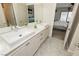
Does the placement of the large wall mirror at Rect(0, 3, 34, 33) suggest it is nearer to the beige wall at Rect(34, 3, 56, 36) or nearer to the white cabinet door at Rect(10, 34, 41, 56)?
the white cabinet door at Rect(10, 34, 41, 56)

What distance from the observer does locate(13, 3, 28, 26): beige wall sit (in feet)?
4.76

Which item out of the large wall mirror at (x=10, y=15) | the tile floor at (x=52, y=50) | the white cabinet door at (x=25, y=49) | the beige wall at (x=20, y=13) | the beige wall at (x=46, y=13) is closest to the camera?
the white cabinet door at (x=25, y=49)

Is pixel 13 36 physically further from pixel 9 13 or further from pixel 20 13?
pixel 20 13

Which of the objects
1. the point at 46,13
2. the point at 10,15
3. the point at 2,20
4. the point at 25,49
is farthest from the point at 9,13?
the point at 46,13

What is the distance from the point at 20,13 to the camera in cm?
158

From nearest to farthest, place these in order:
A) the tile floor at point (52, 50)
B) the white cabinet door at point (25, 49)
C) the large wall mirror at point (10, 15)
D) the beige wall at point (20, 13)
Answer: the white cabinet door at point (25, 49) → the large wall mirror at point (10, 15) → the beige wall at point (20, 13) → the tile floor at point (52, 50)

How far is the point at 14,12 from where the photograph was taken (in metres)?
1.42

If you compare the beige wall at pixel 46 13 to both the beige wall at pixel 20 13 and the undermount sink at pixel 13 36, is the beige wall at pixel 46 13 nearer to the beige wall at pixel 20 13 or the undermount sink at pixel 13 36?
the beige wall at pixel 20 13

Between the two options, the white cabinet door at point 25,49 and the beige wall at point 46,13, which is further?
the beige wall at point 46,13

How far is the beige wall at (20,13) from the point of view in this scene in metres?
1.45

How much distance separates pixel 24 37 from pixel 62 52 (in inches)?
54.0

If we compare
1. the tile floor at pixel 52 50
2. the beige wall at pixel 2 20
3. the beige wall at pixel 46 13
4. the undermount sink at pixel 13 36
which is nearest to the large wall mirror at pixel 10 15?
the beige wall at pixel 2 20

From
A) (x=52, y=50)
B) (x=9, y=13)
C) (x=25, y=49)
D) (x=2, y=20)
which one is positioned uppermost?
(x=9, y=13)

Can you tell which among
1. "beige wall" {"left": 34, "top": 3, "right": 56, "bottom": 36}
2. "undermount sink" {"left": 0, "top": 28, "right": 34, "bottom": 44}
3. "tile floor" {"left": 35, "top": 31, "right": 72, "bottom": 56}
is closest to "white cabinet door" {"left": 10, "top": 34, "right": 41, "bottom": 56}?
"undermount sink" {"left": 0, "top": 28, "right": 34, "bottom": 44}
